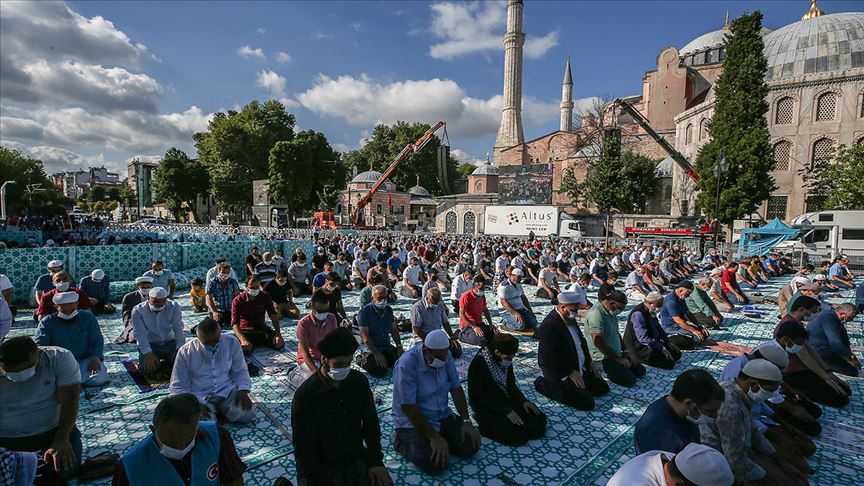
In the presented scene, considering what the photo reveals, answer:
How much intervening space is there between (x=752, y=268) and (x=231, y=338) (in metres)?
15.4

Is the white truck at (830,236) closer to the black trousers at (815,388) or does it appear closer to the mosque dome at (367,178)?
the black trousers at (815,388)

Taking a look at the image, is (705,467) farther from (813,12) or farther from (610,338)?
(813,12)

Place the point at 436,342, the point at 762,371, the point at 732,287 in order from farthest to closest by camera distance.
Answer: the point at 732,287 < the point at 436,342 < the point at 762,371

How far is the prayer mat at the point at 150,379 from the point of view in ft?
16.5

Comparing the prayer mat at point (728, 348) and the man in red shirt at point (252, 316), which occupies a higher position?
the man in red shirt at point (252, 316)

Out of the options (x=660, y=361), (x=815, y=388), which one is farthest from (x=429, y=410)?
A: (x=815, y=388)

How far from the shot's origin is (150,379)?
16.9ft

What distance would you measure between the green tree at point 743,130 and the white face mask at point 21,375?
3080cm

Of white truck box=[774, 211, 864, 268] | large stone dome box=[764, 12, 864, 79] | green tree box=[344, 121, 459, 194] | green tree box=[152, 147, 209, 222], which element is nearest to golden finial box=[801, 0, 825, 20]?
large stone dome box=[764, 12, 864, 79]

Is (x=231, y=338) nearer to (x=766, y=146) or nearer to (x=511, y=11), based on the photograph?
(x=766, y=146)

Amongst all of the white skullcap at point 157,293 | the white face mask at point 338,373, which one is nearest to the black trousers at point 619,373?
the white face mask at point 338,373

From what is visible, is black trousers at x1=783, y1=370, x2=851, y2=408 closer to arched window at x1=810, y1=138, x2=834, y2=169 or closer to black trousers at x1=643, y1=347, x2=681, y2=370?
black trousers at x1=643, y1=347, x2=681, y2=370

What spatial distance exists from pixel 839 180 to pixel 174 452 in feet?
113

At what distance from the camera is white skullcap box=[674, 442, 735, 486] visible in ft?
5.69
